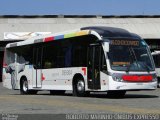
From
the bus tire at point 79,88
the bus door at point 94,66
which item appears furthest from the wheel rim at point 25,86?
the bus door at point 94,66

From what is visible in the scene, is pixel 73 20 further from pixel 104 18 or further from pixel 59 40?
pixel 59 40

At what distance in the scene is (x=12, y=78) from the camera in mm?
29891

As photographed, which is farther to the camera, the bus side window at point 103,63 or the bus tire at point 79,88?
the bus tire at point 79,88

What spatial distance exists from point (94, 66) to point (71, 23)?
132 ft

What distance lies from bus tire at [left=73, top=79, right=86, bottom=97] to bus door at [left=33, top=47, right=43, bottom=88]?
3437 millimetres

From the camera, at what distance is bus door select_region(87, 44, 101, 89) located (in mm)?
22281

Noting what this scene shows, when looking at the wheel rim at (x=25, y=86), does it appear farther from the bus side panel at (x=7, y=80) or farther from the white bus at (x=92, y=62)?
the bus side panel at (x=7, y=80)

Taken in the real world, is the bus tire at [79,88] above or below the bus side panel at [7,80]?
below

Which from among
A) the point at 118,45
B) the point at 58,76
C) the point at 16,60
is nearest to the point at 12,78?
the point at 16,60

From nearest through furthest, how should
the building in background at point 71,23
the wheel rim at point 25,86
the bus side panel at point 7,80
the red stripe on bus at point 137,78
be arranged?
1. the red stripe on bus at point 137,78
2. the wheel rim at point 25,86
3. the bus side panel at point 7,80
4. the building in background at point 71,23

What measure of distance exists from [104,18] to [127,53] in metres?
41.3

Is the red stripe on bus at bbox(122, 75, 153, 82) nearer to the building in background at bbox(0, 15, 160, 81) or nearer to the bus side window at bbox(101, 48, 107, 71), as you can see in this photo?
the bus side window at bbox(101, 48, 107, 71)

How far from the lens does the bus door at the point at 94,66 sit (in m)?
22.3

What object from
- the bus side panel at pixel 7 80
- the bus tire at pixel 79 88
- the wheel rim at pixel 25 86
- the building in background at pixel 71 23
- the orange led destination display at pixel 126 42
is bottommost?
the bus tire at pixel 79 88
